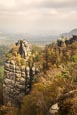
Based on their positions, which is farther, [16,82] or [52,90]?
[16,82]

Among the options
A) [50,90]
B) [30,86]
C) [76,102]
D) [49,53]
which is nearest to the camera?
[76,102]

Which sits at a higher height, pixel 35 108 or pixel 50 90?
pixel 50 90

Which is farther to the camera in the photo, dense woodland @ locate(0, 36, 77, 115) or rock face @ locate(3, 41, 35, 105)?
rock face @ locate(3, 41, 35, 105)

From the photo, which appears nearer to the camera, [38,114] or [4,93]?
[38,114]

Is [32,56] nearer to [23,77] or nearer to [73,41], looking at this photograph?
[23,77]

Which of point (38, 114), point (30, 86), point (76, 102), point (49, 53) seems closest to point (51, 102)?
point (38, 114)

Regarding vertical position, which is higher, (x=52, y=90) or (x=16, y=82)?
(x=52, y=90)

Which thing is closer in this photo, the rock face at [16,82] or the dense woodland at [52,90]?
the dense woodland at [52,90]

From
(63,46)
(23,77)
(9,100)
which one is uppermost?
(63,46)
